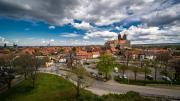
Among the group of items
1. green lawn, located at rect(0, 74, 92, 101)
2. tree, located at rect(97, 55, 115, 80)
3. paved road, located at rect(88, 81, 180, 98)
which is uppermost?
tree, located at rect(97, 55, 115, 80)

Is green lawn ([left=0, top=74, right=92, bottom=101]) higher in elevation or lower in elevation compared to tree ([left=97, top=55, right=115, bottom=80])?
lower

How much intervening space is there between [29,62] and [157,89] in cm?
3762

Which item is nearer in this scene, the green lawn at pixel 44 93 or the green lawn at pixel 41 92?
the green lawn at pixel 44 93

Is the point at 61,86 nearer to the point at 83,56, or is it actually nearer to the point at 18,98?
the point at 18,98

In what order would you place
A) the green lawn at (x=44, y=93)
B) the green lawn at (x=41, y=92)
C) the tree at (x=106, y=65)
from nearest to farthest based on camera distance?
the green lawn at (x=44, y=93)
the green lawn at (x=41, y=92)
the tree at (x=106, y=65)

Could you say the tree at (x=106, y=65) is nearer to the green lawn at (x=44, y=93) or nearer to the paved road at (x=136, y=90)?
the paved road at (x=136, y=90)

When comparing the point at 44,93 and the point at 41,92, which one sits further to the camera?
the point at 41,92

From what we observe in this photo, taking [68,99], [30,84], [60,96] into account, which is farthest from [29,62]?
[68,99]

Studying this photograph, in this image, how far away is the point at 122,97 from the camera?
30484mm

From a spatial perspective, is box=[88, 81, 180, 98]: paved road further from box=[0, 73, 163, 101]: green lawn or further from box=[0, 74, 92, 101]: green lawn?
box=[0, 74, 92, 101]: green lawn

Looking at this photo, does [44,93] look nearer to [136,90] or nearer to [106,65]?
[106,65]

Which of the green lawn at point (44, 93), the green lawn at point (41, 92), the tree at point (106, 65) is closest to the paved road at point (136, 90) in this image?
the green lawn at point (44, 93)

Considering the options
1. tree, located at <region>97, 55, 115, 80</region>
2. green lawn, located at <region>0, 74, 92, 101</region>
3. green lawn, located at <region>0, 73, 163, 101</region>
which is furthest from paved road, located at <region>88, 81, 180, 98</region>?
tree, located at <region>97, 55, 115, 80</region>

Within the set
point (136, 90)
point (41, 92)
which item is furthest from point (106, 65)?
point (41, 92)
